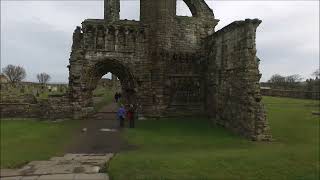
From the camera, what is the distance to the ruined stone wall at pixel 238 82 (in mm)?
19803

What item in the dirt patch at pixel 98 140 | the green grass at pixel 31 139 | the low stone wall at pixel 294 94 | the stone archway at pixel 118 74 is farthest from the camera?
the low stone wall at pixel 294 94

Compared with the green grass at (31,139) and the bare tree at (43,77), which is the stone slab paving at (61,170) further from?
the bare tree at (43,77)

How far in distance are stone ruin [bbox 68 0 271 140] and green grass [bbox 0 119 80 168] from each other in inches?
151

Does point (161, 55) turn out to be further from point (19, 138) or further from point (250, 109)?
point (19, 138)

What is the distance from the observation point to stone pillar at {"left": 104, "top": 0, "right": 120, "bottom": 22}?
92.3 ft

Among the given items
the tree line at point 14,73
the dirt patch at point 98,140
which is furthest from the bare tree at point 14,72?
the dirt patch at point 98,140

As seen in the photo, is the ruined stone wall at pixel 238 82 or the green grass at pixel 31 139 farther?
the ruined stone wall at pixel 238 82

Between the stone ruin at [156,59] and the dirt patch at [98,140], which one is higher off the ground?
the stone ruin at [156,59]

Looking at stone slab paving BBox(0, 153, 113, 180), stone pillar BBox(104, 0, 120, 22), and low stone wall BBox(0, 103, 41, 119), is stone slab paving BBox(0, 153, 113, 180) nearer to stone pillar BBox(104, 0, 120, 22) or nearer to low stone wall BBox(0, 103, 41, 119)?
low stone wall BBox(0, 103, 41, 119)

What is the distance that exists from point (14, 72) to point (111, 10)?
45.2m

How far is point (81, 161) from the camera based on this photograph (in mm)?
13109

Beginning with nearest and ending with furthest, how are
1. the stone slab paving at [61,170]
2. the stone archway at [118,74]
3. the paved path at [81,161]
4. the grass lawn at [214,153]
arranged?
the stone slab paving at [61,170] → the paved path at [81,161] → the grass lawn at [214,153] → the stone archway at [118,74]

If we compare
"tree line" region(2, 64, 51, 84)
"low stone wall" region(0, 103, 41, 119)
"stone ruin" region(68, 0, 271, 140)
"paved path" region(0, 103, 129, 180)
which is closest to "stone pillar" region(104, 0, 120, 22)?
"stone ruin" region(68, 0, 271, 140)

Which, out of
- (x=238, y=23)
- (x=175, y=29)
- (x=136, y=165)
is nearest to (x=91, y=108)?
(x=175, y=29)
